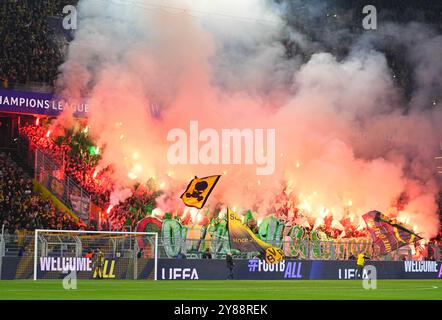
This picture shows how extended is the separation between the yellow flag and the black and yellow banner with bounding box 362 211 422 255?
9.78m

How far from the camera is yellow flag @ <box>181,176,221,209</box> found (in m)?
47.8

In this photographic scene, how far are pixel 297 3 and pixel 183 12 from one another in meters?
9.01

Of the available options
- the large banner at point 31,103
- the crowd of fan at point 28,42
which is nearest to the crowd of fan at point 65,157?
the large banner at point 31,103

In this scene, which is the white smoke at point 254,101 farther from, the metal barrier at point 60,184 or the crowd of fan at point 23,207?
the crowd of fan at point 23,207

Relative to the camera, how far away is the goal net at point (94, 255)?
3738cm

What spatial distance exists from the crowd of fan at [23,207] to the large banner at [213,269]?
714 cm

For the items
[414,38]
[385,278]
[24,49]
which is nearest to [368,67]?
[414,38]

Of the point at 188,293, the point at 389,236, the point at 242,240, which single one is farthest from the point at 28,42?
the point at 188,293

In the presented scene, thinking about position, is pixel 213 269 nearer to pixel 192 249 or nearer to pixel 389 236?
pixel 192 249

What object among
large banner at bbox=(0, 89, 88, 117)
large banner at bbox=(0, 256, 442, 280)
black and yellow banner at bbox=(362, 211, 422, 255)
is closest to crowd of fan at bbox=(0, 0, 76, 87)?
large banner at bbox=(0, 89, 88, 117)

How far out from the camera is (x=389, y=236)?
50.7 meters

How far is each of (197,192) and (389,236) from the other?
11.1 m

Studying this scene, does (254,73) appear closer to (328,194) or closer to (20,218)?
(328,194)

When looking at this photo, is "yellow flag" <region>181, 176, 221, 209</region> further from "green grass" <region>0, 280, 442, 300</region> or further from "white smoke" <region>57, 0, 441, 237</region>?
"green grass" <region>0, 280, 442, 300</region>
